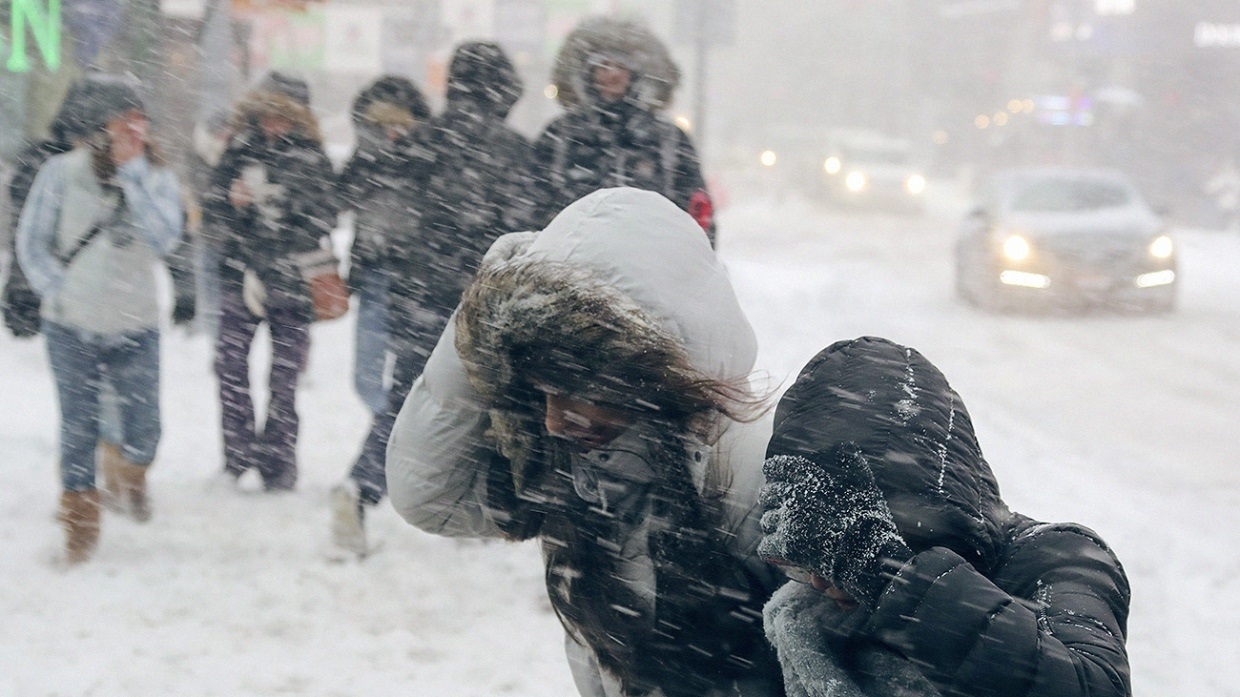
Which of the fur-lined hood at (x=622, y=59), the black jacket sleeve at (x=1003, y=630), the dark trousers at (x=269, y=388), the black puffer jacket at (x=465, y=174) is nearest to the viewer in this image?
the black jacket sleeve at (x=1003, y=630)

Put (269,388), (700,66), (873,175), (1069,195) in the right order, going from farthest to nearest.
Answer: (873,175) < (1069,195) < (700,66) < (269,388)

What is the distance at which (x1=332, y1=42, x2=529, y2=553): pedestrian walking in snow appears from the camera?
4.56 m

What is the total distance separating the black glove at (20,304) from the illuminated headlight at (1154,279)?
37.0 feet

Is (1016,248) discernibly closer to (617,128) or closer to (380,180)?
(380,180)

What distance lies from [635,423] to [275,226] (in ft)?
Result: 13.8

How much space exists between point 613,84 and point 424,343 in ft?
4.18

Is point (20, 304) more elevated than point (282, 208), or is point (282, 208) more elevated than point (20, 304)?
point (282, 208)

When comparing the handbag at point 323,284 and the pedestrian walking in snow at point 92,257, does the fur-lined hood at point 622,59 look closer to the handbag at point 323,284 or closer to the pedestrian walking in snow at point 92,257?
the handbag at point 323,284

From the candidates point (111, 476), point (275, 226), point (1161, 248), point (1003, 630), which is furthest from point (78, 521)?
point (1161, 248)

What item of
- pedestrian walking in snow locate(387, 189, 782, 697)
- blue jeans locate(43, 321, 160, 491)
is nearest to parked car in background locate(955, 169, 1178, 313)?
blue jeans locate(43, 321, 160, 491)

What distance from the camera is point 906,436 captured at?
140 centimetres

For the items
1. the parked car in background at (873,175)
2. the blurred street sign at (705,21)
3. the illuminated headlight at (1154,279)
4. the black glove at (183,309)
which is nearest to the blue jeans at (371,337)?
the black glove at (183,309)

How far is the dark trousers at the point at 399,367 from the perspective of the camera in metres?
4.70

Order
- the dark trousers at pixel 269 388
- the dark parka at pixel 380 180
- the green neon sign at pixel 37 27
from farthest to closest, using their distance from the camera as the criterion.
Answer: the green neon sign at pixel 37 27 → the dark trousers at pixel 269 388 → the dark parka at pixel 380 180
